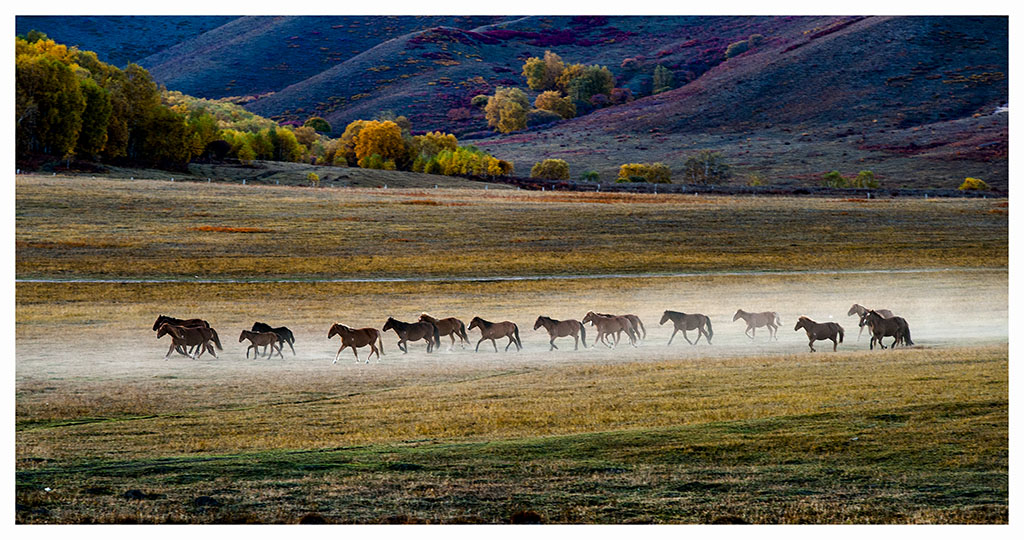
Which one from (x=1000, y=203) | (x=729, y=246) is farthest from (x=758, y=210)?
(x=1000, y=203)

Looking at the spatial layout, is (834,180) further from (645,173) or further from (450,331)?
(450,331)

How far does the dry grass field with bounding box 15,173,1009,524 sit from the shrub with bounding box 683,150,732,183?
282 ft

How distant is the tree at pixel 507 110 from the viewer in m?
186

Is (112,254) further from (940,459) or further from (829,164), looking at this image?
(829,164)

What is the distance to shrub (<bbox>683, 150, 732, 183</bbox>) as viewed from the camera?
130 metres

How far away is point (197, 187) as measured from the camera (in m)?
72.1

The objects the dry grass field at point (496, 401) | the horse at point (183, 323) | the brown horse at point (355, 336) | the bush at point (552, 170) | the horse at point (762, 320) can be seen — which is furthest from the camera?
the bush at point (552, 170)

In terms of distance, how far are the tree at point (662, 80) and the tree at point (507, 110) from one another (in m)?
28.0

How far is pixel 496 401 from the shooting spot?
16.0 meters

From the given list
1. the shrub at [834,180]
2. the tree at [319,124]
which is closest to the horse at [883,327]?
the shrub at [834,180]

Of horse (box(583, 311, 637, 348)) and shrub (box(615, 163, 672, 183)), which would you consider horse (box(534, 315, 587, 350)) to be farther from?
shrub (box(615, 163, 672, 183))

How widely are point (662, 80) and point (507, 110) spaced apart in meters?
32.9

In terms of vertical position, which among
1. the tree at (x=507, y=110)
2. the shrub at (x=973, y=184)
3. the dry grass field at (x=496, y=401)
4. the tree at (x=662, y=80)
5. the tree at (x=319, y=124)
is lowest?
the dry grass field at (x=496, y=401)

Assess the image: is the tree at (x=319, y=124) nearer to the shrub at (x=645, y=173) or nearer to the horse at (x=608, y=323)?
the shrub at (x=645, y=173)
